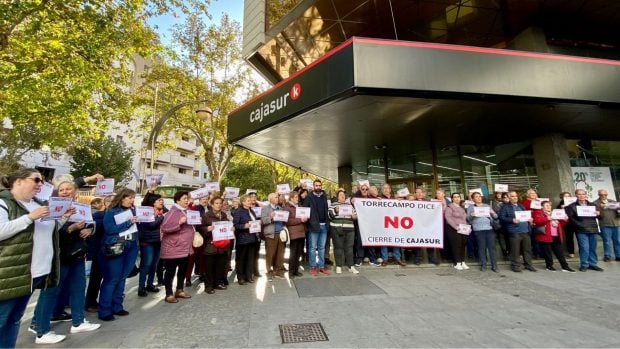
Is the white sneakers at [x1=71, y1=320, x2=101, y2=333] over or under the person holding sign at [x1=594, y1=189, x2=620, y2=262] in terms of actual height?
under

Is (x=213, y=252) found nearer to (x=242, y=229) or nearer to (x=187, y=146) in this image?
(x=242, y=229)

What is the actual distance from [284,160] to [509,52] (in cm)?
1008

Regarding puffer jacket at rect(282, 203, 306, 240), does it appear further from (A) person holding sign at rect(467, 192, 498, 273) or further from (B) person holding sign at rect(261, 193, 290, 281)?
(A) person holding sign at rect(467, 192, 498, 273)

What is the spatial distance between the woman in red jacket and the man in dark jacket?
5.32 meters

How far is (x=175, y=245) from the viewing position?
5.04 m

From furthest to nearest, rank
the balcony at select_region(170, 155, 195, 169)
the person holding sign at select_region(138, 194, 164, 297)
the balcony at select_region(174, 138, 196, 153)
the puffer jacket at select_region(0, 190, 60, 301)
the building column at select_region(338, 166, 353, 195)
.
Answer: the balcony at select_region(174, 138, 196, 153) < the balcony at select_region(170, 155, 195, 169) < the building column at select_region(338, 166, 353, 195) < the person holding sign at select_region(138, 194, 164, 297) < the puffer jacket at select_region(0, 190, 60, 301)

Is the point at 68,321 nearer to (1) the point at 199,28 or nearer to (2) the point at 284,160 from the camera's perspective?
(2) the point at 284,160

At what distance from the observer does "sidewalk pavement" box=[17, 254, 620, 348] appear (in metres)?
3.39

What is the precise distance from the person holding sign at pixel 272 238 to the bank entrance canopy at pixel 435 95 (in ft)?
8.42

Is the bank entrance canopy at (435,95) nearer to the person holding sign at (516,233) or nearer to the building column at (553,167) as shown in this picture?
the building column at (553,167)

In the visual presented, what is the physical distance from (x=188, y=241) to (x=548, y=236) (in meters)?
8.25

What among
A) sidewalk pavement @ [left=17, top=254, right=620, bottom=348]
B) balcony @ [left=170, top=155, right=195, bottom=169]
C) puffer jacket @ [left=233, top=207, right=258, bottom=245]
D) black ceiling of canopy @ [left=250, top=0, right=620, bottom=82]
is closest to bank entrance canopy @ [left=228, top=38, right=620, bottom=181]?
puffer jacket @ [left=233, top=207, right=258, bottom=245]

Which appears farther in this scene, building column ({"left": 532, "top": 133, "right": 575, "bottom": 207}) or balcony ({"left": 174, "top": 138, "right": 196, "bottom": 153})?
balcony ({"left": 174, "top": 138, "right": 196, "bottom": 153})

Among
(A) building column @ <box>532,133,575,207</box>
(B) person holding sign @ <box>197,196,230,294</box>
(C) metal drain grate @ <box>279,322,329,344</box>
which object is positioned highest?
(A) building column @ <box>532,133,575,207</box>
